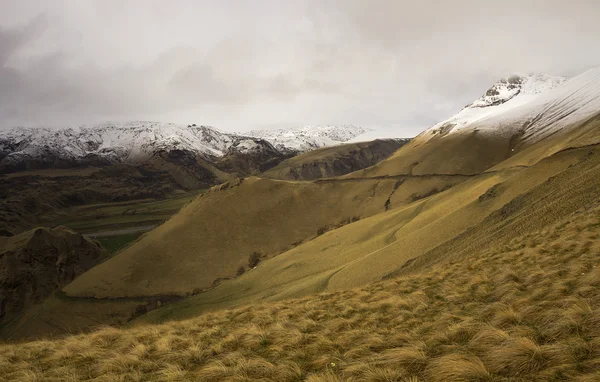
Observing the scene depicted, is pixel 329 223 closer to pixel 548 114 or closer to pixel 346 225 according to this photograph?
pixel 346 225

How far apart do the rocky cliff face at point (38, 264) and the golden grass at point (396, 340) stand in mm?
83050

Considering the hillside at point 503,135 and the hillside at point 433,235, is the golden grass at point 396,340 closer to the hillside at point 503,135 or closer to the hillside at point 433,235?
the hillside at point 433,235

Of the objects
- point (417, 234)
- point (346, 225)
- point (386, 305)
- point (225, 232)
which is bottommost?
point (417, 234)

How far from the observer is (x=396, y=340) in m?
6.90

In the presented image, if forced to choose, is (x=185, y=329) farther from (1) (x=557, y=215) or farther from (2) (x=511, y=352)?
(1) (x=557, y=215)

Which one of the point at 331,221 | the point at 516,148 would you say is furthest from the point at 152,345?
the point at 516,148

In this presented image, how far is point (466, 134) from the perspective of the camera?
5098 inches

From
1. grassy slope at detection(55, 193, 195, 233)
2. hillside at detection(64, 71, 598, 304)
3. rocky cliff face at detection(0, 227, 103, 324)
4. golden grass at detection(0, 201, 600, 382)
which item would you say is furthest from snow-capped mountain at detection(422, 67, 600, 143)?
rocky cliff face at detection(0, 227, 103, 324)

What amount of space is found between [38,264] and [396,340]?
9893 cm

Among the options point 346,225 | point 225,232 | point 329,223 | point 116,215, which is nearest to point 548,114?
point 329,223

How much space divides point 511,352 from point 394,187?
91251 millimetres

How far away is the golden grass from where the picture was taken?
5.04 metres

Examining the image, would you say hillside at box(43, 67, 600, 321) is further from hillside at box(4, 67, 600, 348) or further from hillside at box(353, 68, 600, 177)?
hillside at box(353, 68, 600, 177)

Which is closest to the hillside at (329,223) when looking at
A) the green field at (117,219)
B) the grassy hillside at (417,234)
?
the grassy hillside at (417,234)
